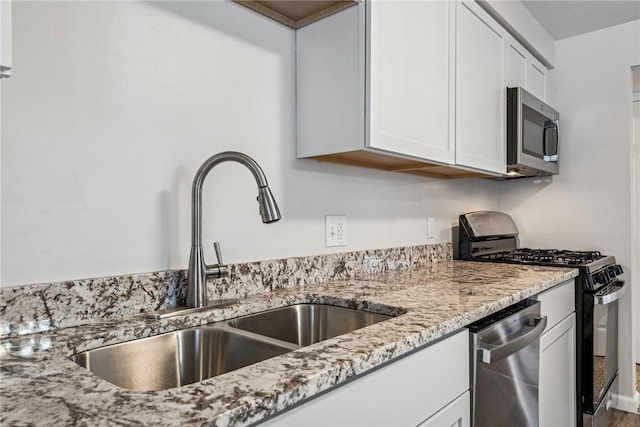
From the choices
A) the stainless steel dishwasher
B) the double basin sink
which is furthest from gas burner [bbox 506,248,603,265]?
the double basin sink

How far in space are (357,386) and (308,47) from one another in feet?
3.68

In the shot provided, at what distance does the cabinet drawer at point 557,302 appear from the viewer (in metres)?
1.59

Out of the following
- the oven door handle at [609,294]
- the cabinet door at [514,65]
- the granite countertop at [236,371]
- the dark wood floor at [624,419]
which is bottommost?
the dark wood floor at [624,419]

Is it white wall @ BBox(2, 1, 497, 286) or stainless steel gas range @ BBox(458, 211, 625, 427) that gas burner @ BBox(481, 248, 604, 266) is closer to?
stainless steel gas range @ BBox(458, 211, 625, 427)

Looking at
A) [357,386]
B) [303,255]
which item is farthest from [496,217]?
[357,386]

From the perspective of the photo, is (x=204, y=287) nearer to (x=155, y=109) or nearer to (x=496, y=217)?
(x=155, y=109)

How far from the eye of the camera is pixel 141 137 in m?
1.06

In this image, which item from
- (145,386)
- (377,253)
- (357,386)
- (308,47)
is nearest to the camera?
(357,386)

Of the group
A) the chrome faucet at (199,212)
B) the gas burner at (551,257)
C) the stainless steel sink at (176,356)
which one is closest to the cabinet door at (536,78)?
the gas burner at (551,257)

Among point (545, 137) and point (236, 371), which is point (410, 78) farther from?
point (545, 137)

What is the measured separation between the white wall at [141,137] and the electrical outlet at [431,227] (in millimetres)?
786

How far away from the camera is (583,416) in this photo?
1932 millimetres

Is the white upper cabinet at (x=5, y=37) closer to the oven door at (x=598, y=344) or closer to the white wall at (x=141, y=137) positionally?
the white wall at (x=141, y=137)

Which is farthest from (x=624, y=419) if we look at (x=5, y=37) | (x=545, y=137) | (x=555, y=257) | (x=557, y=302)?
(x=5, y=37)
